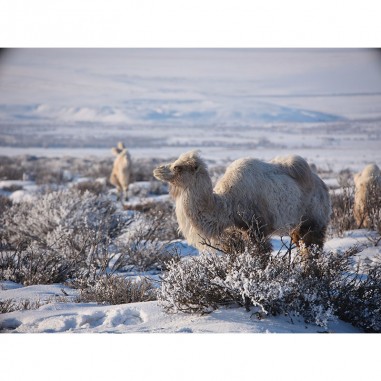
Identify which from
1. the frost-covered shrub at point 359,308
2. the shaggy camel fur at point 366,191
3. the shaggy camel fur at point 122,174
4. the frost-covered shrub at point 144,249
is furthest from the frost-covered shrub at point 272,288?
the shaggy camel fur at point 122,174

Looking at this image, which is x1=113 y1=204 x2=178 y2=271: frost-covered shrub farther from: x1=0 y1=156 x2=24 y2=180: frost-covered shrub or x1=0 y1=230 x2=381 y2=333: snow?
x1=0 y1=156 x2=24 y2=180: frost-covered shrub

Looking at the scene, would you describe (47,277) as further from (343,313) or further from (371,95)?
(371,95)

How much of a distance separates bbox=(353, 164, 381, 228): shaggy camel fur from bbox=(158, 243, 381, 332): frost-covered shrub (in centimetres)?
273

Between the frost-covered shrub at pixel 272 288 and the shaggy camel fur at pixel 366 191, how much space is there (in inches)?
108

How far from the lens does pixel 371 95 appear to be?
20.4ft

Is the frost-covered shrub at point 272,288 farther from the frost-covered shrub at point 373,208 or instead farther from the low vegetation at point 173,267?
the frost-covered shrub at point 373,208

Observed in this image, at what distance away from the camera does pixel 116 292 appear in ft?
15.9

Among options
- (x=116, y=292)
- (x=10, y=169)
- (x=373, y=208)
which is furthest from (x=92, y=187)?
(x=116, y=292)

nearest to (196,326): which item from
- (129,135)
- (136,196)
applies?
(136,196)

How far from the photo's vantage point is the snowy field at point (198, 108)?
14.3ft

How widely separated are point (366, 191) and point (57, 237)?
409 cm

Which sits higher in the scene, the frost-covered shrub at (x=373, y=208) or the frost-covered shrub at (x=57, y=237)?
the frost-covered shrub at (x=373, y=208)

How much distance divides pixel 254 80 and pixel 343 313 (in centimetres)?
424

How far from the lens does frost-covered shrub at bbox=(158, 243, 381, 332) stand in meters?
4.17
